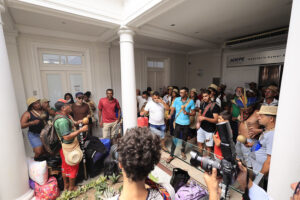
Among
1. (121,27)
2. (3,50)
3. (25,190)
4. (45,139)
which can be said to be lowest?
(25,190)

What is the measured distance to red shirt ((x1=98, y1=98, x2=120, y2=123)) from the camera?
3.54m

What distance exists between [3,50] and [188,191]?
9.45 ft

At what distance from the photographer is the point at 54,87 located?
4.00 metres

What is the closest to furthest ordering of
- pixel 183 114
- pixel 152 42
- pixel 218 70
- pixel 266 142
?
pixel 266 142 → pixel 183 114 → pixel 152 42 → pixel 218 70

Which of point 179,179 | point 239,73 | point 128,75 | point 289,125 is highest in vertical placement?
point 239,73

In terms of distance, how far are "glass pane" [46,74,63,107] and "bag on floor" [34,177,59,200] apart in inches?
103

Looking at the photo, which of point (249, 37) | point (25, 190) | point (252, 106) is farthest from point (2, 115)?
point (249, 37)

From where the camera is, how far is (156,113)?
3061 mm

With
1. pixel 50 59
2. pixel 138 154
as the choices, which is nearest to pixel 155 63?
pixel 50 59

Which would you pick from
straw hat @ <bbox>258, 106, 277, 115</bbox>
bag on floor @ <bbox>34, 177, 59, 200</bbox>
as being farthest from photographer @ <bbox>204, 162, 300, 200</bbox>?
bag on floor @ <bbox>34, 177, 59, 200</bbox>

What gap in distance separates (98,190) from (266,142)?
2.60 m

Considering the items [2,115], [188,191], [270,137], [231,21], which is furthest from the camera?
[231,21]

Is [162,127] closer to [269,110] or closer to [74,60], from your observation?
[269,110]

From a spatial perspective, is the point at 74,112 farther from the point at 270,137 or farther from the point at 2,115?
the point at 270,137
